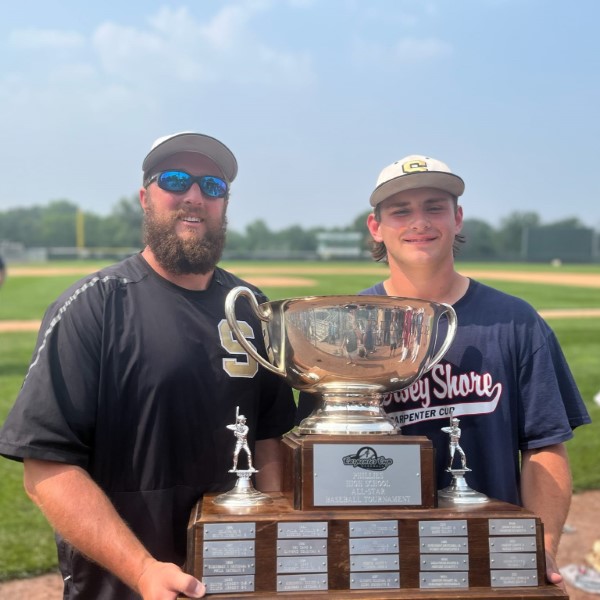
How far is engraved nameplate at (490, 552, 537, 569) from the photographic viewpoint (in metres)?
1.97

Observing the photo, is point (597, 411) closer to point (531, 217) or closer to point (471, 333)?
point (471, 333)

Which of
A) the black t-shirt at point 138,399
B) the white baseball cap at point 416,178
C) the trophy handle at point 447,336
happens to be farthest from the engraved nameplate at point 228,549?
the white baseball cap at point 416,178

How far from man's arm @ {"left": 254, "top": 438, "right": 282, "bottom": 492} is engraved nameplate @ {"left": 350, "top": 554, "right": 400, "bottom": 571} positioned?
1.91 feet

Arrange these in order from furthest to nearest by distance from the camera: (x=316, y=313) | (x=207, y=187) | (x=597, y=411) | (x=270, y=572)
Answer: (x=597, y=411) → (x=207, y=187) → (x=316, y=313) → (x=270, y=572)

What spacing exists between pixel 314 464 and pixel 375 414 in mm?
270

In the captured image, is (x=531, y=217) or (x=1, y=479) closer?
(x=1, y=479)

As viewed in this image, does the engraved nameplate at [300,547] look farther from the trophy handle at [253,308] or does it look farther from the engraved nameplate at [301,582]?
the trophy handle at [253,308]

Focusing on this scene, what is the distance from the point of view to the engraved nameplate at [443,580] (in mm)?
1955

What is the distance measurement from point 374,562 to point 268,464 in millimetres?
763

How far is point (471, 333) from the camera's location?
252 centimetres

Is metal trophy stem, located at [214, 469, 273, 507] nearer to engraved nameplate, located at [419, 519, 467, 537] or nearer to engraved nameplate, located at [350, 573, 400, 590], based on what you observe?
engraved nameplate, located at [350, 573, 400, 590]

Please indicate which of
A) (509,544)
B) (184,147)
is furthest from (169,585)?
(184,147)

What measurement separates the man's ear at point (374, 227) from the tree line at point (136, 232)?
3289 inches

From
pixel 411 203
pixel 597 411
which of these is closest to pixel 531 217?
pixel 597 411
